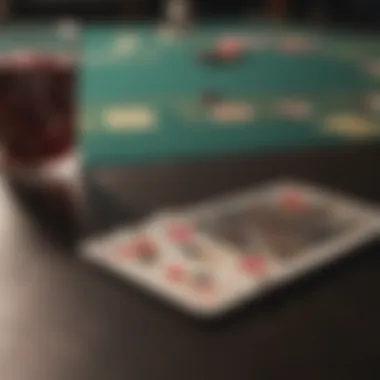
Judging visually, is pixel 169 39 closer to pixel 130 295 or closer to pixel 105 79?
pixel 105 79

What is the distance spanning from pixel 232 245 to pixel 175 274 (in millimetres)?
61

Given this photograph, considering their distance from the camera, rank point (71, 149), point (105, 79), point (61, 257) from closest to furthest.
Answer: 1. point (61, 257)
2. point (71, 149)
3. point (105, 79)

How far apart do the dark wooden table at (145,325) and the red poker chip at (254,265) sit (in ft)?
0.08

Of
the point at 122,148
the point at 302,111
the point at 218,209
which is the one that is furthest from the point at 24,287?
the point at 302,111

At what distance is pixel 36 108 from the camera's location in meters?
0.73

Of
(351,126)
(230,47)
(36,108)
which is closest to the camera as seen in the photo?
(36,108)

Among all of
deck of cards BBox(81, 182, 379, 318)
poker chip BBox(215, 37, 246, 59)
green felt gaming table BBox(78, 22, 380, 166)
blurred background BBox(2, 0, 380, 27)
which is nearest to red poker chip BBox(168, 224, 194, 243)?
deck of cards BBox(81, 182, 379, 318)

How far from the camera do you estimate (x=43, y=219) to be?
641 mm

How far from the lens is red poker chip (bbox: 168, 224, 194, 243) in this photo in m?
0.59

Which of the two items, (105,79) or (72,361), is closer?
(72,361)

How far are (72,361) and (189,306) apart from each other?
0.09 meters

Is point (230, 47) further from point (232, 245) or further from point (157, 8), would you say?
point (157, 8)

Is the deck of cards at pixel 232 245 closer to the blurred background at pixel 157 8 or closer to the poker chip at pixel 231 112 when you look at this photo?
the poker chip at pixel 231 112

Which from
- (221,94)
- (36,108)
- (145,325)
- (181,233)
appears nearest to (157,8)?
(221,94)
